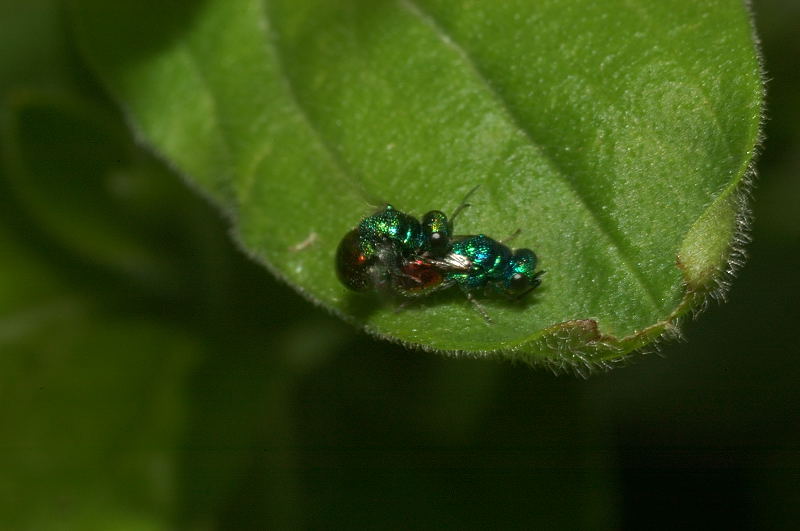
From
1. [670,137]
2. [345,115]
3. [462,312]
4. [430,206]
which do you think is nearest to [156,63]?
[345,115]

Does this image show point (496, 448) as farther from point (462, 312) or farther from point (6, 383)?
point (6, 383)

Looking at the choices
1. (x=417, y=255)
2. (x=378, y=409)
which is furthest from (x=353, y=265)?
(x=378, y=409)

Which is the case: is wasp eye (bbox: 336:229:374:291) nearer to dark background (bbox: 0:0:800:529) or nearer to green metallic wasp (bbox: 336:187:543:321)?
green metallic wasp (bbox: 336:187:543:321)

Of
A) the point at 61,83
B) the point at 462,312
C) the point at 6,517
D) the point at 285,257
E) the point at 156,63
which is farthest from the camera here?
the point at 61,83

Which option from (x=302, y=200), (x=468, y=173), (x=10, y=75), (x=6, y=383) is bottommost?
(x=6, y=383)

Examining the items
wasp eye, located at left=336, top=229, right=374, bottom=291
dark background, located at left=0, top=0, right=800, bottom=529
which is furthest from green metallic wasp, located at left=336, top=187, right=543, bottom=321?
dark background, located at left=0, top=0, right=800, bottom=529

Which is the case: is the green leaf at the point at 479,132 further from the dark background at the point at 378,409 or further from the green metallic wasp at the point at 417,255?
the dark background at the point at 378,409

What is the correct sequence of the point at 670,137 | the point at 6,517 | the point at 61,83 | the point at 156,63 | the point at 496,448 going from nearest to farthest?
the point at 670,137, the point at 156,63, the point at 6,517, the point at 496,448, the point at 61,83
